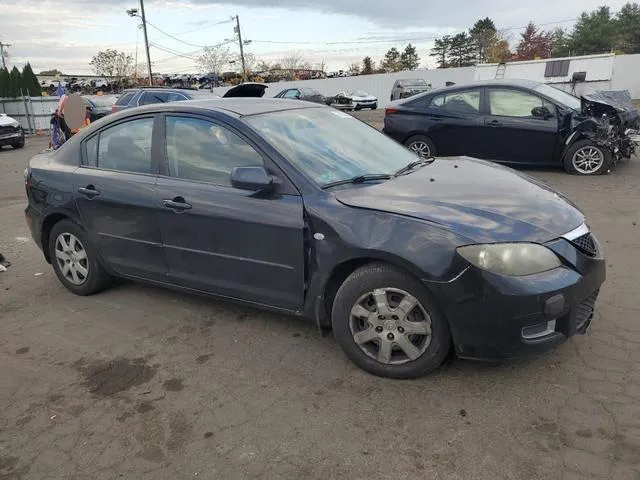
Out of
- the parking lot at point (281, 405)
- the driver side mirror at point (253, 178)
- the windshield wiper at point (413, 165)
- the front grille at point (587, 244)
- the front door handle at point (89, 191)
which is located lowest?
the parking lot at point (281, 405)

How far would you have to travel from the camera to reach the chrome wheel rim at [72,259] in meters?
4.65

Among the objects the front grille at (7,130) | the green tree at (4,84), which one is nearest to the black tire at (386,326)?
the front grille at (7,130)

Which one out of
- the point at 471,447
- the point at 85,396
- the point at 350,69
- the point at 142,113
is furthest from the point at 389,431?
the point at 350,69

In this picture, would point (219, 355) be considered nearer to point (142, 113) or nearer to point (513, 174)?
point (142, 113)

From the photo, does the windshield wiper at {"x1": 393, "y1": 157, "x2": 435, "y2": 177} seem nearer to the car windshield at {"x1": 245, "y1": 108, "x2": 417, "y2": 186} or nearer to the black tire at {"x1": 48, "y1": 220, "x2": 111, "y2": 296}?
the car windshield at {"x1": 245, "y1": 108, "x2": 417, "y2": 186}

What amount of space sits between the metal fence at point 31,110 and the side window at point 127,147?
79.1 ft

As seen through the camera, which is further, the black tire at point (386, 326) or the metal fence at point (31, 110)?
the metal fence at point (31, 110)

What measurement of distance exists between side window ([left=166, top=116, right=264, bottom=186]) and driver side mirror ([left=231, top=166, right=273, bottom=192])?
0.56 ft

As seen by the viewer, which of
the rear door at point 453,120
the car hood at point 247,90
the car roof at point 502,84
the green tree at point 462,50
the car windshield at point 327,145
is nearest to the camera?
the car windshield at point 327,145

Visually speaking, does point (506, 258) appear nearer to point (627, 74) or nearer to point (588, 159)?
point (588, 159)

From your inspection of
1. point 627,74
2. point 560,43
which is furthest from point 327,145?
point 560,43

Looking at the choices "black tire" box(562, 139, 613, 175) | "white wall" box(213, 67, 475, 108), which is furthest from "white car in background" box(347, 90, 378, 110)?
"black tire" box(562, 139, 613, 175)

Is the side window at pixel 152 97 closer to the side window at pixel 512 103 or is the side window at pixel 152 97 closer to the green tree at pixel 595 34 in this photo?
the side window at pixel 512 103

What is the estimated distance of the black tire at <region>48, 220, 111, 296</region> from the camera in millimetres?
4559
